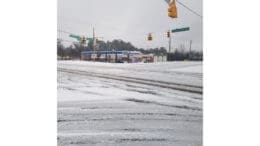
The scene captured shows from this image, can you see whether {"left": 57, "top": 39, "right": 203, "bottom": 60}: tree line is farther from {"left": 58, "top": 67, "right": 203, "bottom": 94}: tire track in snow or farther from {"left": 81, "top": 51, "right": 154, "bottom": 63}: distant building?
{"left": 58, "top": 67, "right": 203, "bottom": 94}: tire track in snow

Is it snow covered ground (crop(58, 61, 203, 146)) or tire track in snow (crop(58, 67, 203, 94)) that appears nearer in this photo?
snow covered ground (crop(58, 61, 203, 146))

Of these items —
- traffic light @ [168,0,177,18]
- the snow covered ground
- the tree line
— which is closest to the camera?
the snow covered ground

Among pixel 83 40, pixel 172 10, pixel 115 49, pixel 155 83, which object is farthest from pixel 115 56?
pixel 172 10

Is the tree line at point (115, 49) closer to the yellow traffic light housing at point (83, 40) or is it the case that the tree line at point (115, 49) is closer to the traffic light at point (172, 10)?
the yellow traffic light housing at point (83, 40)

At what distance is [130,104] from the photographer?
260 centimetres

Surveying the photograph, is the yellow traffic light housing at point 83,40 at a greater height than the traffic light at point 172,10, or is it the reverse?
the traffic light at point 172,10

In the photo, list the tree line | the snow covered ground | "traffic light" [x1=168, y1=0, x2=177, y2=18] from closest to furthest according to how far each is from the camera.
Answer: the snow covered ground → the tree line → "traffic light" [x1=168, y1=0, x2=177, y2=18]

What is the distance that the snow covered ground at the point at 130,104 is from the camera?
2.48 metres

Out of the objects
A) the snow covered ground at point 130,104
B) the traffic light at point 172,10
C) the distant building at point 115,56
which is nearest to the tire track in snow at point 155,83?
the snow covered ground at point 130,104

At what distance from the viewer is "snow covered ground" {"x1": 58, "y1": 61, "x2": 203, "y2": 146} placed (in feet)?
8.14

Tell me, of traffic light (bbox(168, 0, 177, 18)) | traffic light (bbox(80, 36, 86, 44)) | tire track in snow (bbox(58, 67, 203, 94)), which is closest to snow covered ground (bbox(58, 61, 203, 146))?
tire track in snow (bbox(58, 67, 203, 94))
